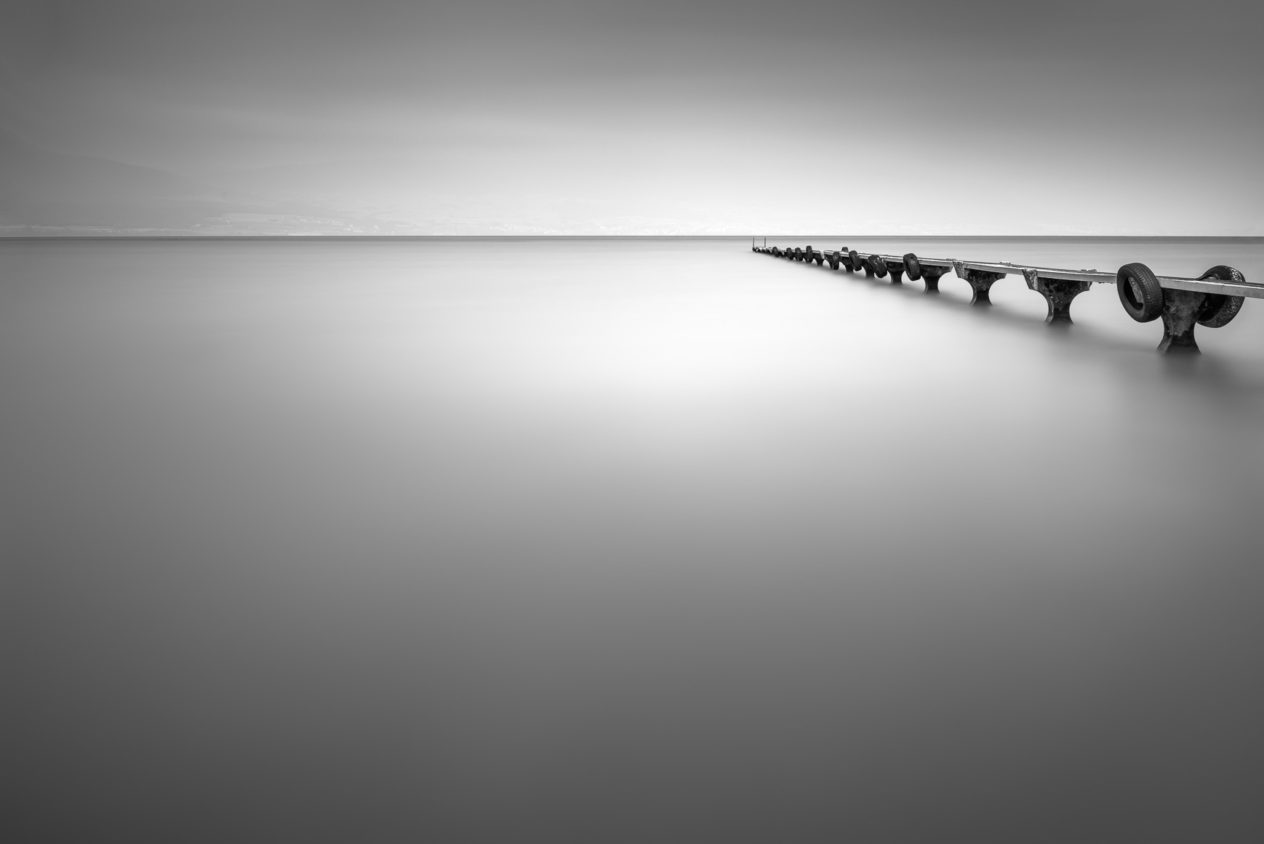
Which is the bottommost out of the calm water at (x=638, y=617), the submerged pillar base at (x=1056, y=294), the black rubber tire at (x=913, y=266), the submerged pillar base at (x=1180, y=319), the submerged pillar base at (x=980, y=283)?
the calm water at (x=638, y=617)

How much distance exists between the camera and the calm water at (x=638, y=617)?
80 centimetres

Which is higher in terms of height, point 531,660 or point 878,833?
point 531,660

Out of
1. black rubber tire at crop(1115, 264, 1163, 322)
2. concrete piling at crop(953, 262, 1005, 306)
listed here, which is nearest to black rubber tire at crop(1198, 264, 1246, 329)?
black rubber tire at crop(1115, 264, 1163, 322)

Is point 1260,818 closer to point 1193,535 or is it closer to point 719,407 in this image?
point 1193,535

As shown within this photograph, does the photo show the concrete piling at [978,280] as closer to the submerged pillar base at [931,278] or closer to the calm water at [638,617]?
the submerged pillar base at [931,278]

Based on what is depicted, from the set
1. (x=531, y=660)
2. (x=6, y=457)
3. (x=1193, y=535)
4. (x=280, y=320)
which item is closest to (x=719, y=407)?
(x=1193, y=535)

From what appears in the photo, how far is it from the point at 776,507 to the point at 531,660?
0.81 meters

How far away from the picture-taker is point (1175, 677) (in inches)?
39.3

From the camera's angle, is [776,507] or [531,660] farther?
[776,507]

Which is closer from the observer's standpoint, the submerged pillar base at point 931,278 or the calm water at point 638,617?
the calm water at point 638,617

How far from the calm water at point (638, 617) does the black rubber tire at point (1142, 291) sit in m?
1.26

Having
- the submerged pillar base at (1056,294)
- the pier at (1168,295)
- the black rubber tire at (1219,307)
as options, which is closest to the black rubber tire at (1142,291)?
the pier at (1168,295)

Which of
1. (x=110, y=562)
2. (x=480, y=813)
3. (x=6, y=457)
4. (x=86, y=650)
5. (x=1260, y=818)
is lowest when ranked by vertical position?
(x=1260, y=818)

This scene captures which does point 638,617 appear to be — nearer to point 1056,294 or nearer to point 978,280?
point 1056,294
